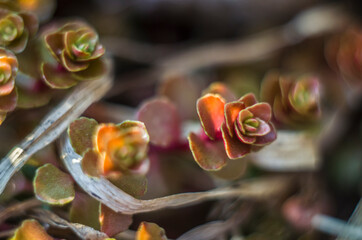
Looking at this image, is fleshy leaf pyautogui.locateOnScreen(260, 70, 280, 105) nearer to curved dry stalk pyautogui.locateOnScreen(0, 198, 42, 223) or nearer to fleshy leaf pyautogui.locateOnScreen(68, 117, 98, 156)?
fleshy leaf pyautogui.locateOnScreen(68, 117, 98, 156)

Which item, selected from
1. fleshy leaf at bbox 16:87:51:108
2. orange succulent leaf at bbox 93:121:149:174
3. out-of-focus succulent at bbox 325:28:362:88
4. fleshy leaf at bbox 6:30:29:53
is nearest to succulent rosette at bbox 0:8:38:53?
fleshy leaf at bbox 6:30:29:53

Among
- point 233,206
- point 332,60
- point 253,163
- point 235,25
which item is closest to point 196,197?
point 233,206

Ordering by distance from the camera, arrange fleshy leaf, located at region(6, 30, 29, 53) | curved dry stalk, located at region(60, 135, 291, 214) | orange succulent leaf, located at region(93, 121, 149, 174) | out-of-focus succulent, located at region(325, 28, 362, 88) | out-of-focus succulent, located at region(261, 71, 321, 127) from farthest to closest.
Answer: out-of-focus succulent, located at region(325, 28, 362, 88), out-of-focus succulent, located at region(261, 71, 321, 127), fleshy leaf, located at region(6, 30, 29, 53), curved dry stalk, located at region(60, 135, 291, 214), orange succulent leaf, located at region(93, 121, 149, 174)

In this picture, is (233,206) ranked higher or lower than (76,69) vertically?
lower

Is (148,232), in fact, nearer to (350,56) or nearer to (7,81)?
(7,81)

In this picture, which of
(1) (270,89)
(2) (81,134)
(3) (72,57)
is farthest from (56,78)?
(1) (270,89)

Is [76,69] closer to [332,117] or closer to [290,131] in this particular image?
[290,131]
